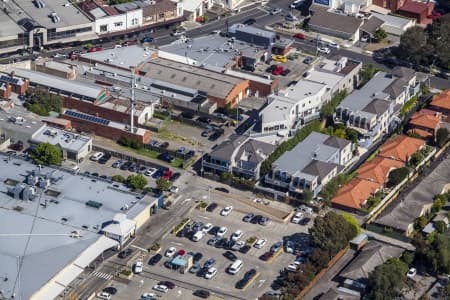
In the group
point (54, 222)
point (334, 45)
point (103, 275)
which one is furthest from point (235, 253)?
point (334, 45)

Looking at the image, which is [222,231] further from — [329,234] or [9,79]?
[9,79]

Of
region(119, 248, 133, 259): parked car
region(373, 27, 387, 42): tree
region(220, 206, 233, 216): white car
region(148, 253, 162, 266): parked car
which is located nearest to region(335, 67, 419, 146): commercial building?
region(373, 27, 387, 42): tree

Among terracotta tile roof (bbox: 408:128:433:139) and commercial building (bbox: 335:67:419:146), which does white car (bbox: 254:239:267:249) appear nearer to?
commercial building (bbox: 335:67:419:146)

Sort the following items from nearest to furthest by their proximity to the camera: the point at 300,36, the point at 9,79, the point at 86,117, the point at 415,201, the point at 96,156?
1. the point at 415,201
2. the point at 96,156
3. the point at 86,117
4. the point at 9,79
5. the point at 300,36

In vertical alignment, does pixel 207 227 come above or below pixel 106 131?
below

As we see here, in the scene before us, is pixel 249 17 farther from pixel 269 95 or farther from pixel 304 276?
pixel 304 276

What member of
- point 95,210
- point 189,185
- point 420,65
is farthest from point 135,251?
point 420,65

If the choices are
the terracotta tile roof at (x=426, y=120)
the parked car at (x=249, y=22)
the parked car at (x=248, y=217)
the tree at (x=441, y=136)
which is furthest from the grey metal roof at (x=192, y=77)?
the tree at (x=441, y=136)
